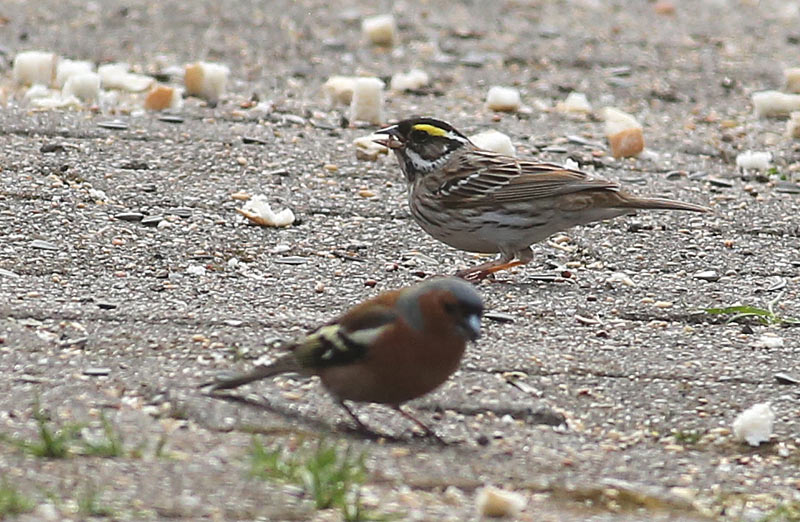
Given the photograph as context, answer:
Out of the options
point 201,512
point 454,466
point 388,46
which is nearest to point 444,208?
point 454,466

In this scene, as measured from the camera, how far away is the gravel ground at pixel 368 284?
157 inches

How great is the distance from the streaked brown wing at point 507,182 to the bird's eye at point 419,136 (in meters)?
0.20

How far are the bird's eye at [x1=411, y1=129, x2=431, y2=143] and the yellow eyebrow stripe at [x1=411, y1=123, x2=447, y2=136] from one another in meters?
0.01

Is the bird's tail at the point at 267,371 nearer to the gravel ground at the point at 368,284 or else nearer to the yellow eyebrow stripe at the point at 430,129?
the gravel ground at the point at 368,284

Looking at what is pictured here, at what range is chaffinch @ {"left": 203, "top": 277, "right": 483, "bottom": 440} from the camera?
4.10 meters

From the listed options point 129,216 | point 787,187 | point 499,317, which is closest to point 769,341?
point 499,317

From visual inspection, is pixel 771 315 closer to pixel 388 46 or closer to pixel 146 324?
pixel 146 324

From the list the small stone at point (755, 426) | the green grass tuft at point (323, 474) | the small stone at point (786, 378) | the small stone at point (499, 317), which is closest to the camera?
the green grass tuft at point (323, 474)

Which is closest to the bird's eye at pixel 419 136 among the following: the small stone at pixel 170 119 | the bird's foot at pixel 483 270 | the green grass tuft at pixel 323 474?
the bird's foot at pixel 483 270

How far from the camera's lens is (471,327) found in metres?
4.08

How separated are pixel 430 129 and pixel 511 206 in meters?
0.62

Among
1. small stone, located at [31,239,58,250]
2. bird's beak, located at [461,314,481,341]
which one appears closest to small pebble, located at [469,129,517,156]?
small stone, located at [31,239,58,250]

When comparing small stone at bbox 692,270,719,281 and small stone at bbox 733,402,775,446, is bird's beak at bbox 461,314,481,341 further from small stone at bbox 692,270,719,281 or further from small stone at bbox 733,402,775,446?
small stone at bbox 692,270,719,281

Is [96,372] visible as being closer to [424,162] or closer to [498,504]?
[498,504]
